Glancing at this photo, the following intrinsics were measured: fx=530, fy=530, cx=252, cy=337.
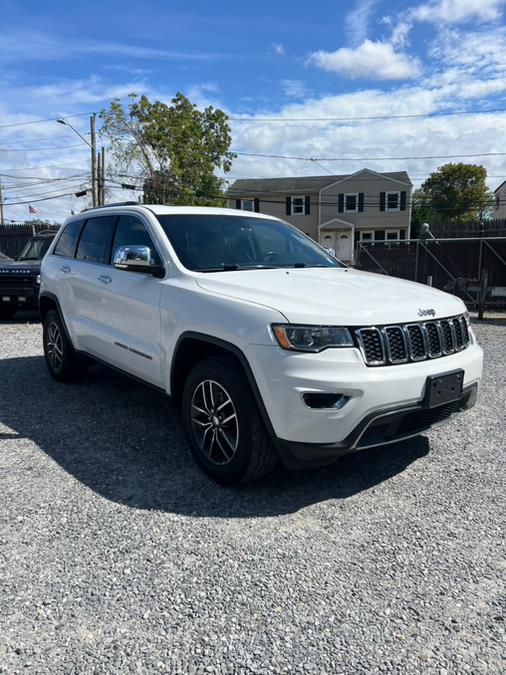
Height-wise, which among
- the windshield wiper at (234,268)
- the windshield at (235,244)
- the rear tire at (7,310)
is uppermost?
the windshield at (235,244)

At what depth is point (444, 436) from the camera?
174 inches

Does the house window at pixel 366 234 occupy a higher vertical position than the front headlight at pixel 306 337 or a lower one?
higher

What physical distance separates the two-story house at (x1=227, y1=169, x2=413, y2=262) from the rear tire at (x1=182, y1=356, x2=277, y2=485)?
36.8m

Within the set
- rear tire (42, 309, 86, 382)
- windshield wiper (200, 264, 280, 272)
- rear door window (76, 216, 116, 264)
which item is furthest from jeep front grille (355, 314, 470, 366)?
rear tire (42, 309, 86, 382)

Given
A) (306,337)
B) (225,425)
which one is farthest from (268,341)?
(225,425)

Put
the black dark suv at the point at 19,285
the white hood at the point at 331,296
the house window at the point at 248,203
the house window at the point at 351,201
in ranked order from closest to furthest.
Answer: the white hood at the point at 331,296, the black dark suv at the point at 19,285, the house window at the point at 351,201, the house window at the point at 248,203

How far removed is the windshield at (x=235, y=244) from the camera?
157 inches

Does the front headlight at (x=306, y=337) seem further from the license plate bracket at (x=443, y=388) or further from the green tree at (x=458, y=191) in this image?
the green tree at (x=458, y=191)

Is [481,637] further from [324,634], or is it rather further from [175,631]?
[175,631]

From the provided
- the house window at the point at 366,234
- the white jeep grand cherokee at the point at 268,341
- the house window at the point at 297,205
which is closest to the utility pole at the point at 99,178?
the house window at the point at 297,205

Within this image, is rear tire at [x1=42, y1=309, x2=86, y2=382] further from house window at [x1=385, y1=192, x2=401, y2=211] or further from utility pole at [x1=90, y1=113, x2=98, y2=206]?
house window at [x1=385, y1=192, x2=401, y2=211]

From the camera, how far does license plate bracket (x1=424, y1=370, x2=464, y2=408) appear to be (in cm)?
312

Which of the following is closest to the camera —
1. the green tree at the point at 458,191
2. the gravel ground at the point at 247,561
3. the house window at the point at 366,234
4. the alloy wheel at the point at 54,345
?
the gravel ground at the point at 247,561

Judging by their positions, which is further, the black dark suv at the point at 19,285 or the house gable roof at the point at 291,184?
the house gable roof at the point at 291,184
